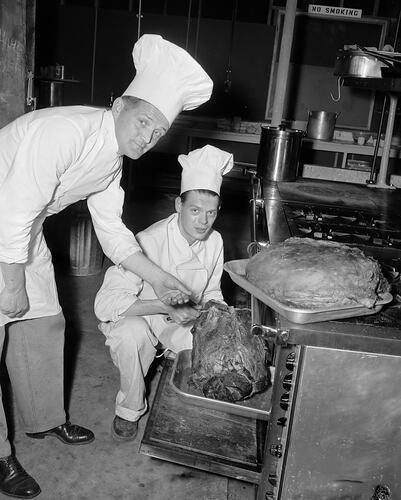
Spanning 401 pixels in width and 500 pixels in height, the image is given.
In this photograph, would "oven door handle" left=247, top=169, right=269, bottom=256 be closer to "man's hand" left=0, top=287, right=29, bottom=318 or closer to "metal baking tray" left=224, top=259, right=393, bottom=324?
"metal baking tray" left=224, top=259, right=393, bottom=324

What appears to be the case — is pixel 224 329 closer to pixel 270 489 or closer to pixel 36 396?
pixel 270 489

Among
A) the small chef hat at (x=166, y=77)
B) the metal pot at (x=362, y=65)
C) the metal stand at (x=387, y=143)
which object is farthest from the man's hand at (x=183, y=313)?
the metal stand at (x=387, y=143)

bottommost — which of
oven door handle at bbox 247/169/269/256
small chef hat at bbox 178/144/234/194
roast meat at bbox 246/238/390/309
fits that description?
oven door handle at bbox 247/169/269/256

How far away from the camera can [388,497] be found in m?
1.37

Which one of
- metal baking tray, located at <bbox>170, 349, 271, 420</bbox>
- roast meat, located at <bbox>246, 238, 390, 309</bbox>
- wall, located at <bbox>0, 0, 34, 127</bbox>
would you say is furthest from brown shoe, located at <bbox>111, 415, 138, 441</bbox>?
wall, located at <bbox>0, 0, 34, 127</bbox>

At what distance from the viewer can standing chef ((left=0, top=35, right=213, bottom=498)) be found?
66.9 inches

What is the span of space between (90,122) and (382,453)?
139 centimetres

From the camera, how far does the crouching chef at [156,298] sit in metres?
2.36

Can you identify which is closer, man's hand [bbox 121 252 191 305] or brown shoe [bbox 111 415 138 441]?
man's hand [bbox 121 252 191 305]

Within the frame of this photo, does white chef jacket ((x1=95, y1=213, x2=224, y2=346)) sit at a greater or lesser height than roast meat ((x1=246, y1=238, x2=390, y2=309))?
lesser

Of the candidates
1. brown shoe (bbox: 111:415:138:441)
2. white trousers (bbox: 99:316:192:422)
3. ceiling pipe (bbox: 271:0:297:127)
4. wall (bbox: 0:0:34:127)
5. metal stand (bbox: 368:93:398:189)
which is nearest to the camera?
white trousers (bbox: 99:316:192:422)

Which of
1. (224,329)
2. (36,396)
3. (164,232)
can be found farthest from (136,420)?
(164,232)

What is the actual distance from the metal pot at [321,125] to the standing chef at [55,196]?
16.2 feet

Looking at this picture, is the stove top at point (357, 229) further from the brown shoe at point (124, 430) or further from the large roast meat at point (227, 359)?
the brown shoe at point (124, 430)
